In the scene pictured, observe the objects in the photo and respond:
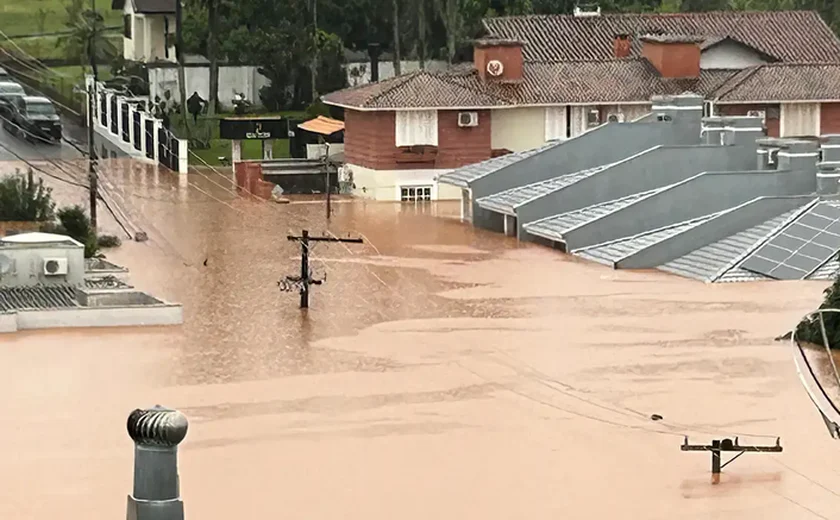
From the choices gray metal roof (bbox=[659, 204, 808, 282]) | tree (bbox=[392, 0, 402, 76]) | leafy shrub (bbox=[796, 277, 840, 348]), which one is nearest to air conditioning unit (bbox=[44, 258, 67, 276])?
gray metal roof (bbox=[659, 204, 808, 282])

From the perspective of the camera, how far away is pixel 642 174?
41.5 meters

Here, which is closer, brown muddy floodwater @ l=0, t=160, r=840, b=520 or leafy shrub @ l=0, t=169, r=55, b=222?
brown muddy floodwater @ l=0, t=160, r=840, b=520

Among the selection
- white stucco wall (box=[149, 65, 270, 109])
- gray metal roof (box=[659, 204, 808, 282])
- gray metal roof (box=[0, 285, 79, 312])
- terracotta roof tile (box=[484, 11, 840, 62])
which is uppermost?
terracotta roof tile (box=[484, 11, 840, 62])

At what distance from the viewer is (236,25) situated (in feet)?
204

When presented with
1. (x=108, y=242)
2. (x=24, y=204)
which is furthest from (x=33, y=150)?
(x=108, y=242)

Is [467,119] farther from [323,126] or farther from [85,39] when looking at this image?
[85,39]

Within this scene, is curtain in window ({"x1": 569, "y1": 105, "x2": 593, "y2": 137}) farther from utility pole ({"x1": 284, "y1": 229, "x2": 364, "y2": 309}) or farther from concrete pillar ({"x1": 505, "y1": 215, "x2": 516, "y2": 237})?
utility pole ({"x1": 284, "y1": 229, "x2": 364, "y2": 309})

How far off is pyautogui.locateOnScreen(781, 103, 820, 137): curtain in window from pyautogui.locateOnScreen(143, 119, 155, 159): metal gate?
1716 centimetres

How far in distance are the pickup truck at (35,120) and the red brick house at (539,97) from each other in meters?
9.04

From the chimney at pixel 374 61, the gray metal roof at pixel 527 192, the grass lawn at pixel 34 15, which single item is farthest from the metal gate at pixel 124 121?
the grass lawn at pixel 34 15

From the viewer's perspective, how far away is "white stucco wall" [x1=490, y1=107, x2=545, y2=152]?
49344 mm

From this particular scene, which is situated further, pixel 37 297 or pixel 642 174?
pixel 642 174

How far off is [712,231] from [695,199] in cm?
182

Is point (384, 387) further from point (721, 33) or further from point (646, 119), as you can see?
point (721, 33)
